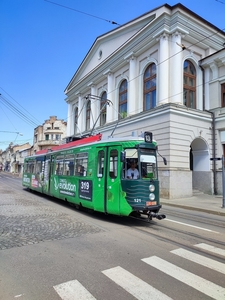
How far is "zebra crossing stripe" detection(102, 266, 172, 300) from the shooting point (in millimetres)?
3442

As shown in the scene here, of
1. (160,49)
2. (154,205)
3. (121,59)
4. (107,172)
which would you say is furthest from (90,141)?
(121,59)

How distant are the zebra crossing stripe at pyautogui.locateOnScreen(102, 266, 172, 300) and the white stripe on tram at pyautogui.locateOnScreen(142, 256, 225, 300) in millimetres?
613

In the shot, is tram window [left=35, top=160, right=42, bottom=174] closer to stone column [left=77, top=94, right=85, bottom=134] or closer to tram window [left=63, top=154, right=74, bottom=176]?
tram window [left=63, top=154, right=74, bottom=176]

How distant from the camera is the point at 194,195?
18.5m

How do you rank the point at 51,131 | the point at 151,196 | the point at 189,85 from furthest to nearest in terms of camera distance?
the point at 51,131 < the point at 189,85 < the point at 151,196

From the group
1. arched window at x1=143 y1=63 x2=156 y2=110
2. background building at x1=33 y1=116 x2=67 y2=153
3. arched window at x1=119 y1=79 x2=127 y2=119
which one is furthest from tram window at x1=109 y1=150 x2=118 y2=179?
background building at x1=33 y1=116 x2=67 y2=153

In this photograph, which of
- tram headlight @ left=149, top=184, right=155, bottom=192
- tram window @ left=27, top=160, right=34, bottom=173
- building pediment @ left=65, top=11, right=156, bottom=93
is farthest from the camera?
building pediment @ left=65, top=11, right=156, bottom=93

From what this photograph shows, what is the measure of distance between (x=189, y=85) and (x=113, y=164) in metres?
14.0

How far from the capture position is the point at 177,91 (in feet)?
59.3

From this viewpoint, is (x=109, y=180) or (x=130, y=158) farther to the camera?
(x=109, y=180)

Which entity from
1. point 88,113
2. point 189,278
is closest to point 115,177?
point 189,278

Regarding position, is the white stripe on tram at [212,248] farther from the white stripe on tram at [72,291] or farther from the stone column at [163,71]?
the stone column at [163,71]

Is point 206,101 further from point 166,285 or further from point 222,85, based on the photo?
point 166,285

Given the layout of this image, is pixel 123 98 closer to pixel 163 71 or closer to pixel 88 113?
pixel 163 71
